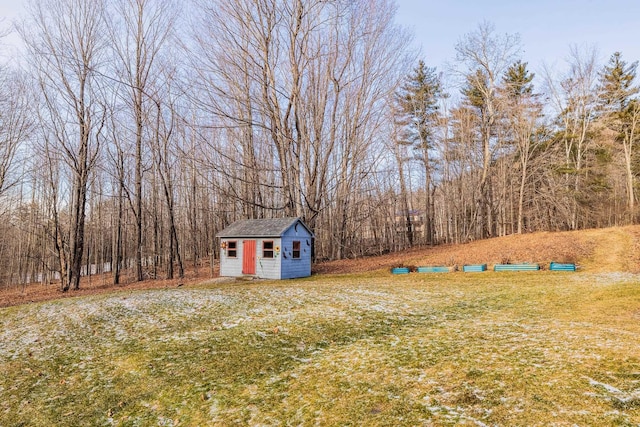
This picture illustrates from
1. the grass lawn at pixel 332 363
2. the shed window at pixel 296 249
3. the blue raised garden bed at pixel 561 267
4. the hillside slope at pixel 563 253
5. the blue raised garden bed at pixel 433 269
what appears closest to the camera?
the grass lawn at pixel 332 363

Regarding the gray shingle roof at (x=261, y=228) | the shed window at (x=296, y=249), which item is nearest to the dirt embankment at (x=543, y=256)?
the shed window at (x=296, y=249)

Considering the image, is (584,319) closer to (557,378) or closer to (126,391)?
(557,378)

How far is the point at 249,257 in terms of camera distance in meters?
18.4

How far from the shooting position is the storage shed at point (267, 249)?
1761 centimetres

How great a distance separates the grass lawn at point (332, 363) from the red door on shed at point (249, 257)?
25.0ft

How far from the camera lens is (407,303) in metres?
10.2

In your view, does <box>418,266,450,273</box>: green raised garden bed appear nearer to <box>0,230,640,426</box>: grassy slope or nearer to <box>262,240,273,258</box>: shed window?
<box>0,230,640,426</box>: grassy slope

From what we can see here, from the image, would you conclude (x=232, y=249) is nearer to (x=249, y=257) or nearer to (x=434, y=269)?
(x=249, y=257)

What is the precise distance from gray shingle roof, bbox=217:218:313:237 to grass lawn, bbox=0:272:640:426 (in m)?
7.22

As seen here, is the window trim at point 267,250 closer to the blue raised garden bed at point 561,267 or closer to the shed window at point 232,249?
the shed window at point 232,249

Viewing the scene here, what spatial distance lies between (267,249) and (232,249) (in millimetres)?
2410

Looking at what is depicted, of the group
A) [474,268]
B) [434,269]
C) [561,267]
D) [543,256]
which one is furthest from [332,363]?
[543,256]

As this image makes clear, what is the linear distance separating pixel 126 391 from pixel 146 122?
891 inches

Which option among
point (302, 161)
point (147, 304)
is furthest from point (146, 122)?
point (147, 304)
